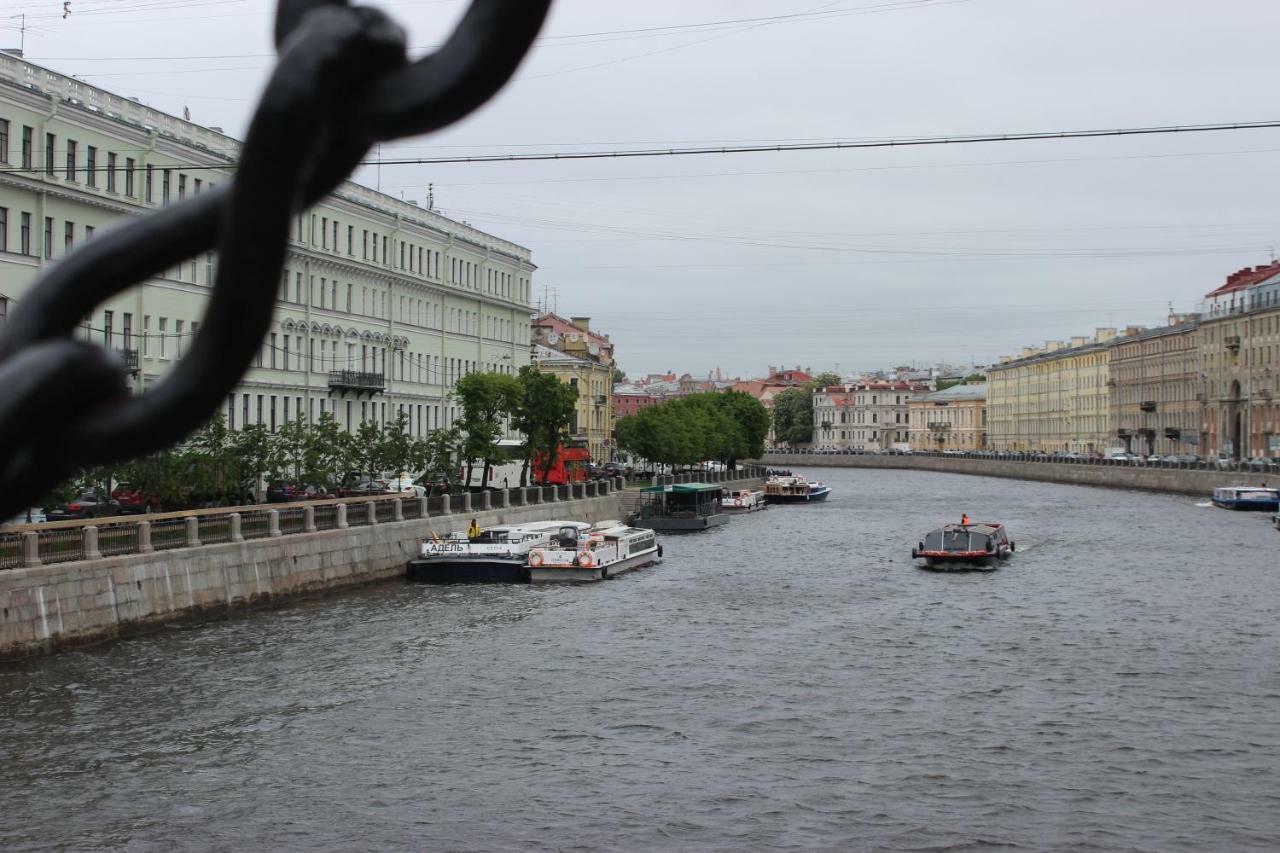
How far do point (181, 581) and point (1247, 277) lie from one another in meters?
99.6

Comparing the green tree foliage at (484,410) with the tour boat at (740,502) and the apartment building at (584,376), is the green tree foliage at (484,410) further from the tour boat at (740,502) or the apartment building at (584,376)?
the apartment building at (584,376)

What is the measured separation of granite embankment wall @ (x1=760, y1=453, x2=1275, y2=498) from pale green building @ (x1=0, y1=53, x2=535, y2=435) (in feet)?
139

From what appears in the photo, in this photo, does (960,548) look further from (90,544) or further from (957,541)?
(90,544)

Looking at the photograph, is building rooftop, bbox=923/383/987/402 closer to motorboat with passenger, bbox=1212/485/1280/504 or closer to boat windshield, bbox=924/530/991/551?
motorboat with passenger, bbox=1212/485/1280/504

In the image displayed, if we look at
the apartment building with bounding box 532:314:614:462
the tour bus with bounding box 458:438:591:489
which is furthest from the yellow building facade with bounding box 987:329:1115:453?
the tour bus with bounding box 458:438:591:489

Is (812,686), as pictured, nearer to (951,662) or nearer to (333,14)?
(951,662)

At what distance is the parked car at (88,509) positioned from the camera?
3556cm

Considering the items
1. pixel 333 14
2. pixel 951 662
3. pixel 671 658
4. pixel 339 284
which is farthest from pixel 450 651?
pixel 339 284

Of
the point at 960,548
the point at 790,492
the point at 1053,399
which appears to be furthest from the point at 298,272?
the point at 1053,399

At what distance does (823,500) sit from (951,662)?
6502 cm

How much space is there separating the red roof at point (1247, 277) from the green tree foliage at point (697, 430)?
37.1 metres

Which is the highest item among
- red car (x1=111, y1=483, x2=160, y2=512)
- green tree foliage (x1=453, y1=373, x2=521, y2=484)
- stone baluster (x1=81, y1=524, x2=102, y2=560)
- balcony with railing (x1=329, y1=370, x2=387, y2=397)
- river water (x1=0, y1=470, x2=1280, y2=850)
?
balcony with railing (x1=329, y1=370, x2=387, y2=397)

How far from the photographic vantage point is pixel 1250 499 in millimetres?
76250

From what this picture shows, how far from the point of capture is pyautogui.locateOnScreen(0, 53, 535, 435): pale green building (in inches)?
1475
